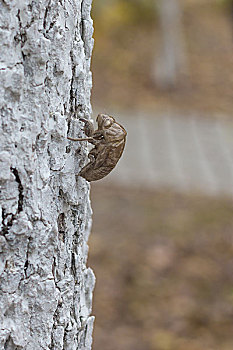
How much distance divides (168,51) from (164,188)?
458 centimetres

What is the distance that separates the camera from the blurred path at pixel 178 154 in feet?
23.7

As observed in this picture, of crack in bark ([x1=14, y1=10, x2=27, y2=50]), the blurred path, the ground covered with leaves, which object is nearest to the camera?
crack in bark ([x1=14, y1=10, x2=27, y2=50])

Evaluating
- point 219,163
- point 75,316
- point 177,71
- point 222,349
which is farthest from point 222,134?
point 75,316

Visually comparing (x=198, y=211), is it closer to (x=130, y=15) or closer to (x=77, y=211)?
(x=77, y=211)

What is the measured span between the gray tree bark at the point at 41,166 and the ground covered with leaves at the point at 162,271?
2.76m

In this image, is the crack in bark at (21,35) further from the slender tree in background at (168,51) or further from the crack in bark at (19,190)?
the slender tree in background at (168,51)

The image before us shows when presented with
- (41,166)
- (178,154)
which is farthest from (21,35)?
(178,154)

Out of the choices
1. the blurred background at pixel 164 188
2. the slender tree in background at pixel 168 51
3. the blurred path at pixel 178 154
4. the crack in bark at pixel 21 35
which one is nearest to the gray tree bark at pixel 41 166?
the crack in bark at pixel 21 35

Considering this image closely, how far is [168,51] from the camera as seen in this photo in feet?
36.0

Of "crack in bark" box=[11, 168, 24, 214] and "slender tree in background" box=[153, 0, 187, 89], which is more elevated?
"slender tree in background" box=[153, 0, 187, 89]

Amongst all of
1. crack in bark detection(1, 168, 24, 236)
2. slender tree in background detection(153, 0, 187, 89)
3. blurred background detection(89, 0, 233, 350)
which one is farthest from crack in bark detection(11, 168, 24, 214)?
slender tree in background detection(153, 0, 187, 89)

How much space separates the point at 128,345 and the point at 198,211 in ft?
7.96

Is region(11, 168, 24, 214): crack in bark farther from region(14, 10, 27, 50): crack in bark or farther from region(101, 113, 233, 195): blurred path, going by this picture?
region(101, 113, 233, 195): blurred path

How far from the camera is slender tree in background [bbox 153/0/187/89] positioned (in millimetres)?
10579
